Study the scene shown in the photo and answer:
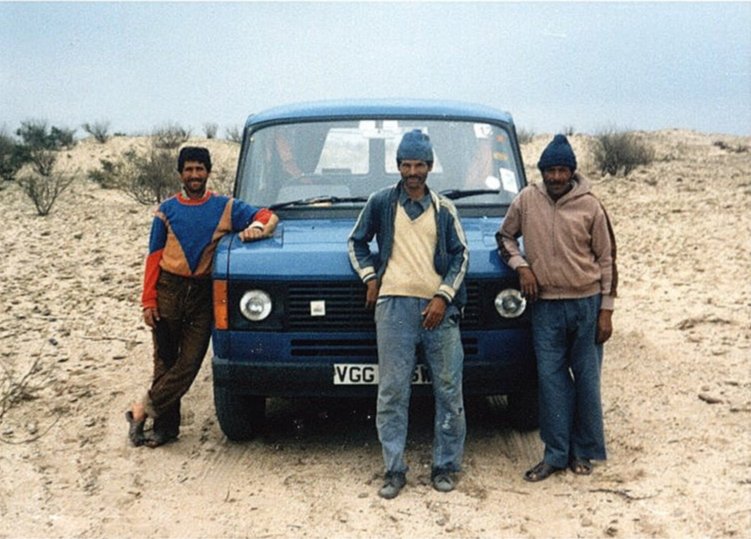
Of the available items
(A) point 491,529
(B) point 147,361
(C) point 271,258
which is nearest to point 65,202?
(B) point 147,361

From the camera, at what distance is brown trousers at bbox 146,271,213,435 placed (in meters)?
5.00

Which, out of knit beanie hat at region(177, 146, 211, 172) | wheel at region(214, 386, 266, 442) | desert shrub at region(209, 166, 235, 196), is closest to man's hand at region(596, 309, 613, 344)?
wheel at region(214, 386, 266, 442)

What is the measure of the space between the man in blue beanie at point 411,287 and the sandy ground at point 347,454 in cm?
43

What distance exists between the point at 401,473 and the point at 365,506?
268 millimetres

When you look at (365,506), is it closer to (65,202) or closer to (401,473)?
(401,473)

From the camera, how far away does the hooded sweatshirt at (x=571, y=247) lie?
4.43 meters

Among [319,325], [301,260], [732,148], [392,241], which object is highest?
[732,148]

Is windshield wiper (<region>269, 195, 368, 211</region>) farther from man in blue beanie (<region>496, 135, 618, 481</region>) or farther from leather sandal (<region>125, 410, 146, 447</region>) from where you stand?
leather sandal (<region>125, 410, 146, 447</region>)

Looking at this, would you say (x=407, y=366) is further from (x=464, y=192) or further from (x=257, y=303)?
(x=464, y=192)

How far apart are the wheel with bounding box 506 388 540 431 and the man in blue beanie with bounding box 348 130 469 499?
0.92m

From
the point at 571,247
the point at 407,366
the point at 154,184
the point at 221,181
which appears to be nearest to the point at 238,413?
the point at 407,366

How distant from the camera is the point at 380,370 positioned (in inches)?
174

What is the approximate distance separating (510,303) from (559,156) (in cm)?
81

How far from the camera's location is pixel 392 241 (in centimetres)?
440
